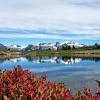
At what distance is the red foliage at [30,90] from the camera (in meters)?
7.33

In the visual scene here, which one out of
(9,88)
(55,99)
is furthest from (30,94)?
(9,88)

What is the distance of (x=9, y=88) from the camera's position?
Answer: 8.78 meters

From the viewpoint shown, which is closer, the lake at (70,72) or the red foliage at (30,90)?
the red foliage at (30,90)

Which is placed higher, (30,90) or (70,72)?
(30,90)

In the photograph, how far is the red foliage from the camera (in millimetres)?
7332

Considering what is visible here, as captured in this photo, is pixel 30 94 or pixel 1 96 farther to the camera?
pixel 1 96

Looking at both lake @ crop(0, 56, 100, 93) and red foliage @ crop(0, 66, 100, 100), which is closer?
red foliage @ crop(0, 66, 100, 100)

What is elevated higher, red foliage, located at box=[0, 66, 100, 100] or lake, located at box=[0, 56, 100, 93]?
red foliage, located at box=[0, 66, 100, 100]

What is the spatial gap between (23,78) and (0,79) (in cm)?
67

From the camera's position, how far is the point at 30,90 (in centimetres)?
764

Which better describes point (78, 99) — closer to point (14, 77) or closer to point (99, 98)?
point (99, 98)

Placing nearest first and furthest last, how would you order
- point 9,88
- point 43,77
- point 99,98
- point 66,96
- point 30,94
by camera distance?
1. point 30,94
2. point 66,96
3. point 99,98
4. point 9,88
5. point 43,77

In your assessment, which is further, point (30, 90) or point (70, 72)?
point (70, 72)

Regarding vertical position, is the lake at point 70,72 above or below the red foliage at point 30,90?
below
